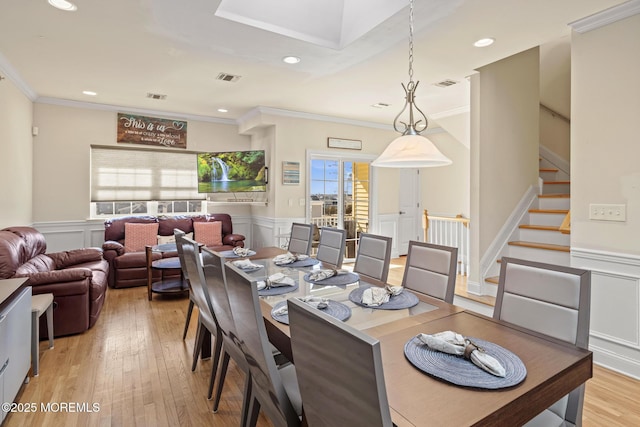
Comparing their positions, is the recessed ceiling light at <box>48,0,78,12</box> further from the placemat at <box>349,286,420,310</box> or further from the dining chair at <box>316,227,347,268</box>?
the placemat at <box>349,286,420,310</box>

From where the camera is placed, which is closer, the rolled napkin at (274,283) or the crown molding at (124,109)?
the rolled napkin at (274,283)

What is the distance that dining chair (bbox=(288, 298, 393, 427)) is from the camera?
734 mm

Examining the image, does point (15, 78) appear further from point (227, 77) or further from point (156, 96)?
point (227, 77)

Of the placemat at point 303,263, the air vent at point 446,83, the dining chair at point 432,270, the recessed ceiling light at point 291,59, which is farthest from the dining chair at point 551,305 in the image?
the air vent at point 446,83

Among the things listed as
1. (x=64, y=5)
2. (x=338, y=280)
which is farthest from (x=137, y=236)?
(x=338, y=280)

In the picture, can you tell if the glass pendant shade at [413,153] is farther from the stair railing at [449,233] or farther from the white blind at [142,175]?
the white blind at [142,175]

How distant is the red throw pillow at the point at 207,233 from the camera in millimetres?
5469

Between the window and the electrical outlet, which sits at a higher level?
the window

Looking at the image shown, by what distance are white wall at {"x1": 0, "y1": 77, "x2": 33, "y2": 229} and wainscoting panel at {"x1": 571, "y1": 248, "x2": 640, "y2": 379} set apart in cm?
573

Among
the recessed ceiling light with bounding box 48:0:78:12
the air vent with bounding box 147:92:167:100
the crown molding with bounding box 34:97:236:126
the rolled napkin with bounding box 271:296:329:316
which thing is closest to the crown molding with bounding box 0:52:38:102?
the crown molding with bounding box 34:97:236:126

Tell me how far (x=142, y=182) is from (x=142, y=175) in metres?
0.12

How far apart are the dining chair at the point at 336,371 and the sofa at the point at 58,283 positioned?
3.06m

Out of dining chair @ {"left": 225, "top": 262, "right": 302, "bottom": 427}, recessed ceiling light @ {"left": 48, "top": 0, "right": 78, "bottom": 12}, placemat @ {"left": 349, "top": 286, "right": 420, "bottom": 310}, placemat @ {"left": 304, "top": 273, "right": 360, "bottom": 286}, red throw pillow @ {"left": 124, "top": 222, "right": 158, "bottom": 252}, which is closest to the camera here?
dining chair @ {"left": 225, "top": 262, "right": 302, "bottom": 427}

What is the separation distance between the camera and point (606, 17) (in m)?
2.55
